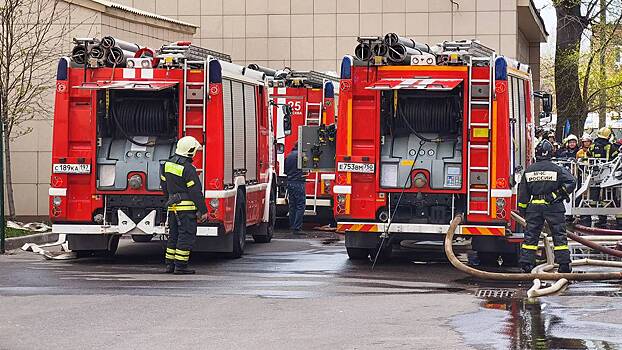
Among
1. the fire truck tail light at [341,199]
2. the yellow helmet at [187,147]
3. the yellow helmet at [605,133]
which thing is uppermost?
the yellow helmet at [605,133]

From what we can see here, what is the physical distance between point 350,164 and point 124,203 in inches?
121

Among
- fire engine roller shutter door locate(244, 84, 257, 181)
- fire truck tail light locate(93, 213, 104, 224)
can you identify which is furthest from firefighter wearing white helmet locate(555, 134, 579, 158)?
fire truck tail light locate(93, 213, 104, 224)

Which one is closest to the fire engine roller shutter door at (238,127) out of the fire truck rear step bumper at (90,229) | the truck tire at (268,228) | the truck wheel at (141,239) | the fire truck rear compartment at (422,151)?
the fire truck rear step bumper at (90,229)

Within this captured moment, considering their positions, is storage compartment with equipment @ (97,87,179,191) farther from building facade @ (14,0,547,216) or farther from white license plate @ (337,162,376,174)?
building facade @ (14,0,547,216)

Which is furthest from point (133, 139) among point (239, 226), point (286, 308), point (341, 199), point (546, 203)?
point (546, 203)

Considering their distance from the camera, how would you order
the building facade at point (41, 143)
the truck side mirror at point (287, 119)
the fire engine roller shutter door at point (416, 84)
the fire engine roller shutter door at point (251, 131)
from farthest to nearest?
1. the building facade at point (41, 143)
2. the truck side mirror at point (287, 119)
3. the fire engine roller shutter door at point (251, 131)
4. the fire engine roller shutter door at point (416, 84)

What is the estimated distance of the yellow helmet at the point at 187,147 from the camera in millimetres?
15648

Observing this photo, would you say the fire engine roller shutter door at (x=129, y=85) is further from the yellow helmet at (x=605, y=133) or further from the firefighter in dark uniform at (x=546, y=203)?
the yellow helmet at (x=605, y=133)

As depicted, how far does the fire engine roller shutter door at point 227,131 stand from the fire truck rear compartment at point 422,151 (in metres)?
2.08

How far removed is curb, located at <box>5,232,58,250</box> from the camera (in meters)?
19.3

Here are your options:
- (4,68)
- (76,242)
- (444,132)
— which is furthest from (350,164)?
(4,68)

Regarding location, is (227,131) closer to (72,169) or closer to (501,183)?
(72,169)

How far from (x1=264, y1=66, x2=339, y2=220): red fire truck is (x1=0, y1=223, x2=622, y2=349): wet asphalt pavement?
6749 millimetres

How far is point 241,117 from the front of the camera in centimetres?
1820
